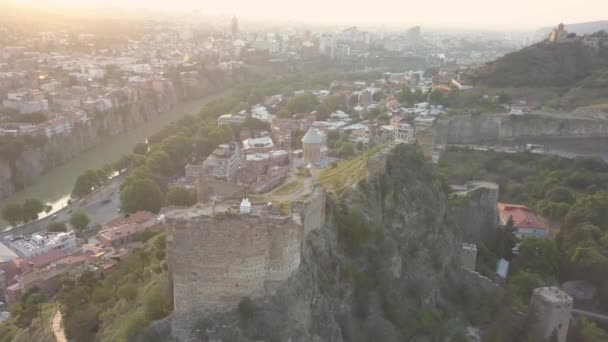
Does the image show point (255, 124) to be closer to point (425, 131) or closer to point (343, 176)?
point (425, 131)

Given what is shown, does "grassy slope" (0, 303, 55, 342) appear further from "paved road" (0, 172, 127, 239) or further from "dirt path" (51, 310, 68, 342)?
"paved road" (0, 172, 127, 239)

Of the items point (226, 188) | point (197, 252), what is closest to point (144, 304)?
point (197, 252)

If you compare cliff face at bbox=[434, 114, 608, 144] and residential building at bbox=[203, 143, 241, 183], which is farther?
cliff face at bbox=[434, 114, 608, 144]

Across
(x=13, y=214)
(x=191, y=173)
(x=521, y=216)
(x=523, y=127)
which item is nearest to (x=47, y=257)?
(x=13, y=214)

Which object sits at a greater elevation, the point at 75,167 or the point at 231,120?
the point at 231,120

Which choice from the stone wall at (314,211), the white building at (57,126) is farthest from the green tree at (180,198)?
the white building at (57,126)

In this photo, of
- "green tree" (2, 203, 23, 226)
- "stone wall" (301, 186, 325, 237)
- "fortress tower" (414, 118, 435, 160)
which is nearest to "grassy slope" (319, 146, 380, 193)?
"stone wall" (301, 186, 325, 237)
